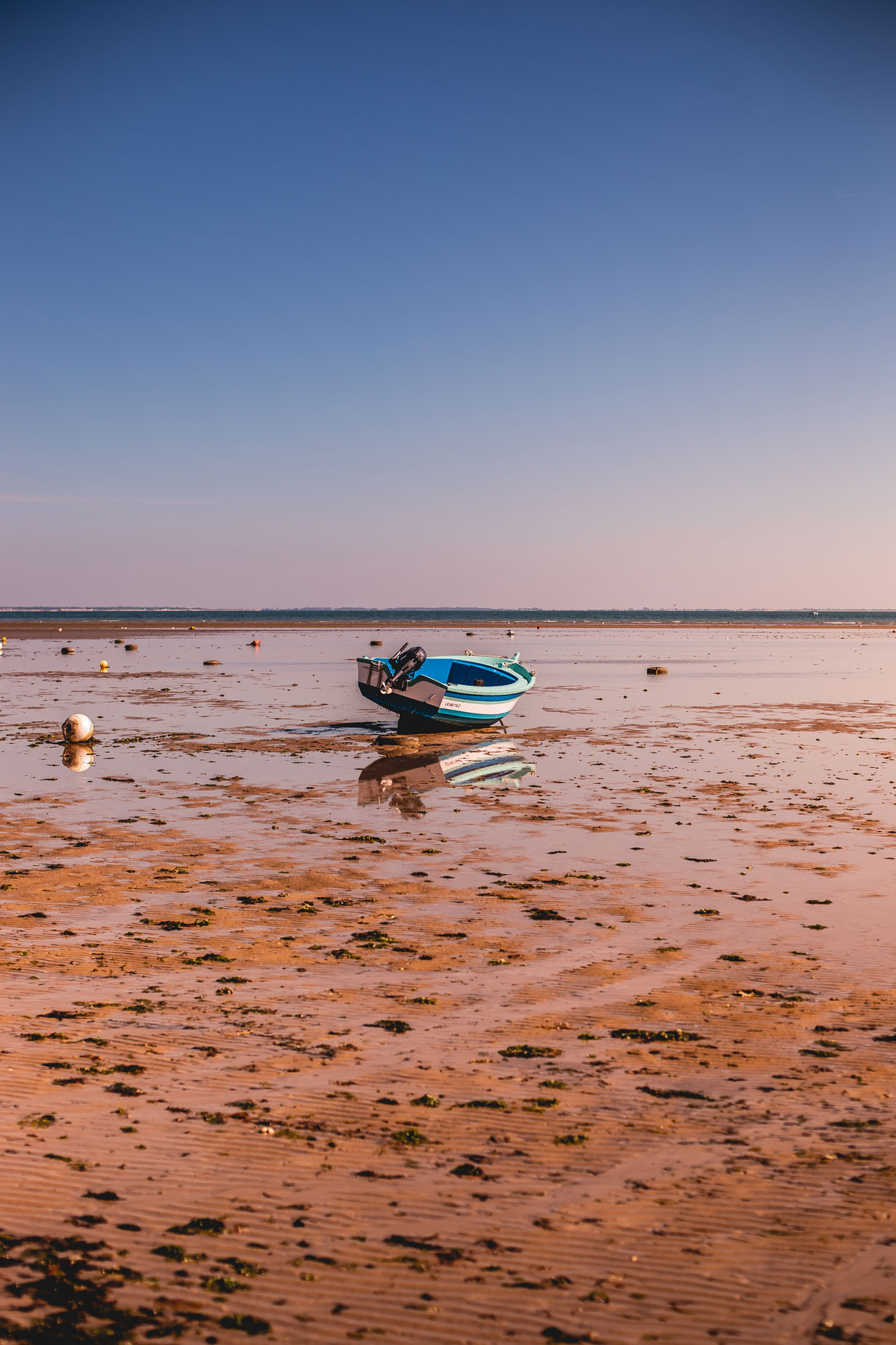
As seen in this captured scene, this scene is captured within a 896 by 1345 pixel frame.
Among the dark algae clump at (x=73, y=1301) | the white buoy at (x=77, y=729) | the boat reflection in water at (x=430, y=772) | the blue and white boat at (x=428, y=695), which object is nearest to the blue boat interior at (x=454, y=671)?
the blue and white boat at (x=428, y=695)

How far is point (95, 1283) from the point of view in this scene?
5.38 metres

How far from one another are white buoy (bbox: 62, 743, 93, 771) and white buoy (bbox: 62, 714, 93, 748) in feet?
0.70

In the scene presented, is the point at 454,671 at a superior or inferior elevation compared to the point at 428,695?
superior

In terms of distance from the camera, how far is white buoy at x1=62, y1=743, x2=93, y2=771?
24.8 meters

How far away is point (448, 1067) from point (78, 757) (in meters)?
20.9

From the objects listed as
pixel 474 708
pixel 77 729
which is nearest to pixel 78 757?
pixel 77 729

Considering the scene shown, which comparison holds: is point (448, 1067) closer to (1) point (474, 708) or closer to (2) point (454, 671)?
(1) point (474, 708)

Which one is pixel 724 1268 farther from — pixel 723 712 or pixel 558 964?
pixel 723 712

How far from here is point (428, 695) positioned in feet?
102

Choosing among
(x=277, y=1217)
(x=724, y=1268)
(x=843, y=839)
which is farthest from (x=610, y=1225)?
(x=843, y=839)

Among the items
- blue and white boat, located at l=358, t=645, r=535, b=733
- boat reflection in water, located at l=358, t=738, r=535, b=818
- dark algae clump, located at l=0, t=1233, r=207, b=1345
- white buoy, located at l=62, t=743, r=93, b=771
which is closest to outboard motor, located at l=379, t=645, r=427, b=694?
blue and white boat, located at l=358, t=645, r=535, b=733

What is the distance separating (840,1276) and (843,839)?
12.2 metres

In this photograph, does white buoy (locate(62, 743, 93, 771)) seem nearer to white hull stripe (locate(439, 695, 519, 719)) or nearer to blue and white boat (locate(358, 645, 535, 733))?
blue and white boat (locate(358, 645, 535, 733))

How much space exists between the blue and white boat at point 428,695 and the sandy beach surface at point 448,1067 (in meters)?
9.96
